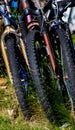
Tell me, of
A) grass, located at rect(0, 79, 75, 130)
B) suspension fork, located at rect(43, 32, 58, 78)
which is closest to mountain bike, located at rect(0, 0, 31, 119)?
grass, located at rect(0, 79, 75, 130)

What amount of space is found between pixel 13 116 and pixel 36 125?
1.39ft

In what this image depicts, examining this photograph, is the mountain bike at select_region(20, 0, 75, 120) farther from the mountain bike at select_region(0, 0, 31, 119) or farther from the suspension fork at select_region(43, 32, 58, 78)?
the mountain bike at select_region(0, 0, 31, 119)

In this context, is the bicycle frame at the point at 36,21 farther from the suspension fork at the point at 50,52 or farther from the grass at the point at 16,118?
the grass at the point at 16,118

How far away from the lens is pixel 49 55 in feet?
20.8

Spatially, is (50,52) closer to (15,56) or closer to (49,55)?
(49,55)

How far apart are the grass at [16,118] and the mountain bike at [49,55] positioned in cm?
20

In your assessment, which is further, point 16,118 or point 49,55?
point 16,118

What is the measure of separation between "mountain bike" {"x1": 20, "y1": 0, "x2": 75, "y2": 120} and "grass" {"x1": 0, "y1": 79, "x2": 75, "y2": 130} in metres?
0.20

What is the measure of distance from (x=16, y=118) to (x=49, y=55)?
2.94 feet

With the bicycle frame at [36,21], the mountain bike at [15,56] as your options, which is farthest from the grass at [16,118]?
the bicycle frame at [36,21]

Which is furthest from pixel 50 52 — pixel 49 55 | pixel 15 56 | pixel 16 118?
pixel 16 118

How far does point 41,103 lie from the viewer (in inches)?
238

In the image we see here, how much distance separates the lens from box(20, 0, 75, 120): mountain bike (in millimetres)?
6066

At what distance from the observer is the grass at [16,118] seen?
620 cm
